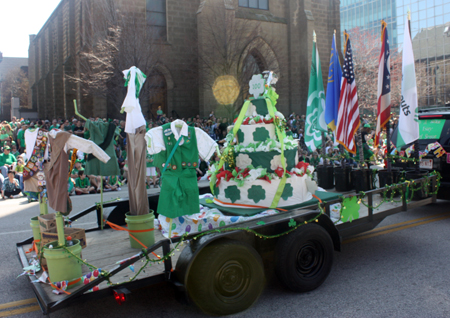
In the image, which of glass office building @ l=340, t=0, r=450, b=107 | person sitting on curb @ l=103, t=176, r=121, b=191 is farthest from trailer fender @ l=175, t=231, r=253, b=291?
glass office building @ l=340, t=0, r=450, b=107

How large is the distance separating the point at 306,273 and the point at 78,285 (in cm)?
254

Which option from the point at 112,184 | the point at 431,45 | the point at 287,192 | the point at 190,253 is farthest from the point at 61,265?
the point at 431,45

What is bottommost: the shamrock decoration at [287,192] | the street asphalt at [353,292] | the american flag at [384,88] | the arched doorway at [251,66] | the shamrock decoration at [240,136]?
the street asphalt at [353,292]

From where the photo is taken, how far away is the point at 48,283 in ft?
12.9

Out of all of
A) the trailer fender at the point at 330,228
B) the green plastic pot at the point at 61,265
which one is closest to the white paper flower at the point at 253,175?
the trailer fender at the point at 330,228

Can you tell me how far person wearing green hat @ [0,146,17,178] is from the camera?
1294 cm

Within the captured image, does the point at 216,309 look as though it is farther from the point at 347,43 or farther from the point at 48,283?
the point at 347,43

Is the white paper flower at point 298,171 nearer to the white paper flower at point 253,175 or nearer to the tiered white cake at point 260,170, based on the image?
the tiered white cake at point 260,170

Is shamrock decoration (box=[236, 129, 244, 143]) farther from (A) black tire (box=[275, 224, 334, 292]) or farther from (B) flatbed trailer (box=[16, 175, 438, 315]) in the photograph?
(A) black tire (box=[275, 224, 334, 292])

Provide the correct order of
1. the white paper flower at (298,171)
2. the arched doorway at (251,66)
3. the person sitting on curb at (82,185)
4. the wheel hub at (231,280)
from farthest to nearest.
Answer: the arched doorway at (251,66) < the person sitting on curb at (82,185) < the white paper flower at (298,171) < the wheel hub at (231,280)

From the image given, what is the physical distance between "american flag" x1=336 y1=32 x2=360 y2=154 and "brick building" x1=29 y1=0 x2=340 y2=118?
14.4 meters

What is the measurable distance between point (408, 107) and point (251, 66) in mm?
17782

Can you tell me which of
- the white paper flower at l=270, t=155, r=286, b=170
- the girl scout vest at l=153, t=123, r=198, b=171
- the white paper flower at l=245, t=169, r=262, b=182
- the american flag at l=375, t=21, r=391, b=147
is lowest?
the white paper flower at l=245, t=169, r=262, b=182

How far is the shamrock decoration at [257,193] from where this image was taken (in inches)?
232
